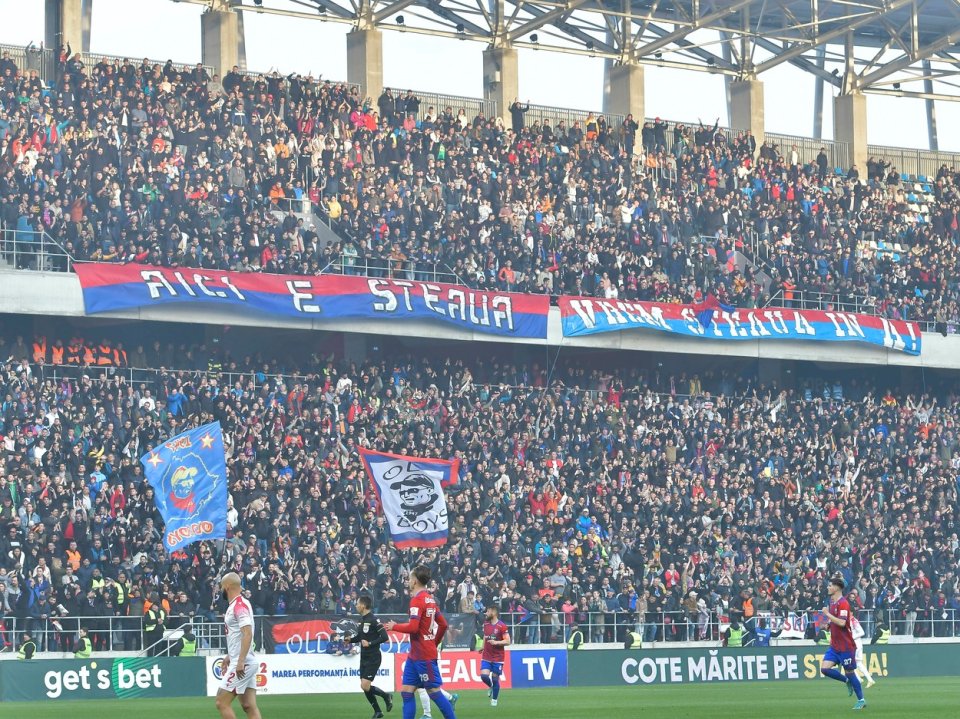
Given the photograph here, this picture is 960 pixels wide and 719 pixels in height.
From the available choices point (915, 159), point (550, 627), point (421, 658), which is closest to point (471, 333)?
point (550, 627)

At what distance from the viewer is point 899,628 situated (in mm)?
45656

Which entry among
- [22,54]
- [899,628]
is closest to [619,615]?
[899,628]

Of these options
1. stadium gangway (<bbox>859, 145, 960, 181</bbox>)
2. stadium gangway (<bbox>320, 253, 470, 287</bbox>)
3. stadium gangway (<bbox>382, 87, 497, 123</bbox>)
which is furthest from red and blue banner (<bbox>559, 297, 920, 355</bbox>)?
stadium gangway (<bbox>859, 145, 960, 181</bbox>)

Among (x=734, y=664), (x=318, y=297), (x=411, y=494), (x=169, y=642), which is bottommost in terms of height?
(x=734, y=664)

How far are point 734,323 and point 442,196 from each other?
9.30 meters

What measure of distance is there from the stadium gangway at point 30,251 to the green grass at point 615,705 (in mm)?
13608

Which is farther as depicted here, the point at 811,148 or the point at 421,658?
the point at 811,148

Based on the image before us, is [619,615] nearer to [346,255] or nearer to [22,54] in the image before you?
[346,255]

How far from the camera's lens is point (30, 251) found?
41.5 meters

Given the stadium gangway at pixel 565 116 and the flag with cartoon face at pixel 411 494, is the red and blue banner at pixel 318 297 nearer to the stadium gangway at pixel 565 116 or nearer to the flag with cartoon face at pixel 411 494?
the flag with cartoon face at pixel 411 494

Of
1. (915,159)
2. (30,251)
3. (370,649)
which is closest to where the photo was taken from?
(370,649)

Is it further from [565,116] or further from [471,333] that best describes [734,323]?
[565,116]

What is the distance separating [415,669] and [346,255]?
26.9m

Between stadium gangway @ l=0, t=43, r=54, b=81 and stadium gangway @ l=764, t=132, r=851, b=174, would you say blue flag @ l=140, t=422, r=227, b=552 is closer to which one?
stadium gangway @ l=0, t=43, r=54, b=81
